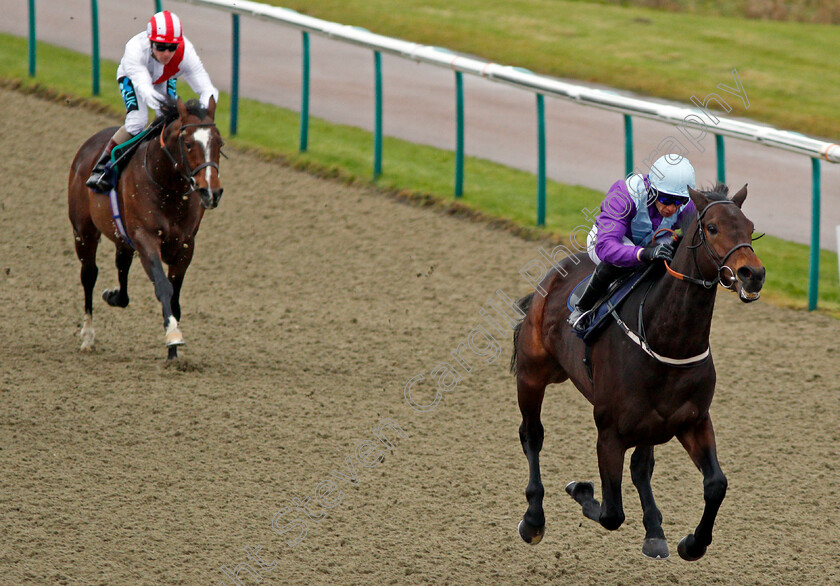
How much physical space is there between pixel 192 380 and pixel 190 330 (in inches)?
40.4

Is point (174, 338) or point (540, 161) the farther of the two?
point (540, 161)

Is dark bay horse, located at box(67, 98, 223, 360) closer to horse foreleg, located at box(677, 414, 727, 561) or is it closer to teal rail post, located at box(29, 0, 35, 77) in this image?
horse foreleg, located at box(677, 414, 727, 561)

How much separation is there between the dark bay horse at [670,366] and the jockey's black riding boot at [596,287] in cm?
15

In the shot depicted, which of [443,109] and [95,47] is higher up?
[95,47]

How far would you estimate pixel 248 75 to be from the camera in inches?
594

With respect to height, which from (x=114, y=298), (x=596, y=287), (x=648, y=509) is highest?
(x=596, y=287)

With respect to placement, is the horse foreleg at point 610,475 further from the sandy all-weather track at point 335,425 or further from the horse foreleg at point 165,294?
the horse foreleg at point 165,294

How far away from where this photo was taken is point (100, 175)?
26.6 feet

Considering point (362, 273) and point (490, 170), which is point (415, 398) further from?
point (490, 170)

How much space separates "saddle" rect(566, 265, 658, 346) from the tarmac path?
6.08m

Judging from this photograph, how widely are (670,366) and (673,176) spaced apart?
2.65 ft

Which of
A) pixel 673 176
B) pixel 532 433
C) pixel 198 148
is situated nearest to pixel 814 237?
pixel 532 433

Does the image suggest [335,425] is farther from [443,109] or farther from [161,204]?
[443,109]

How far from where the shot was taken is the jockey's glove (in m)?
4.76
